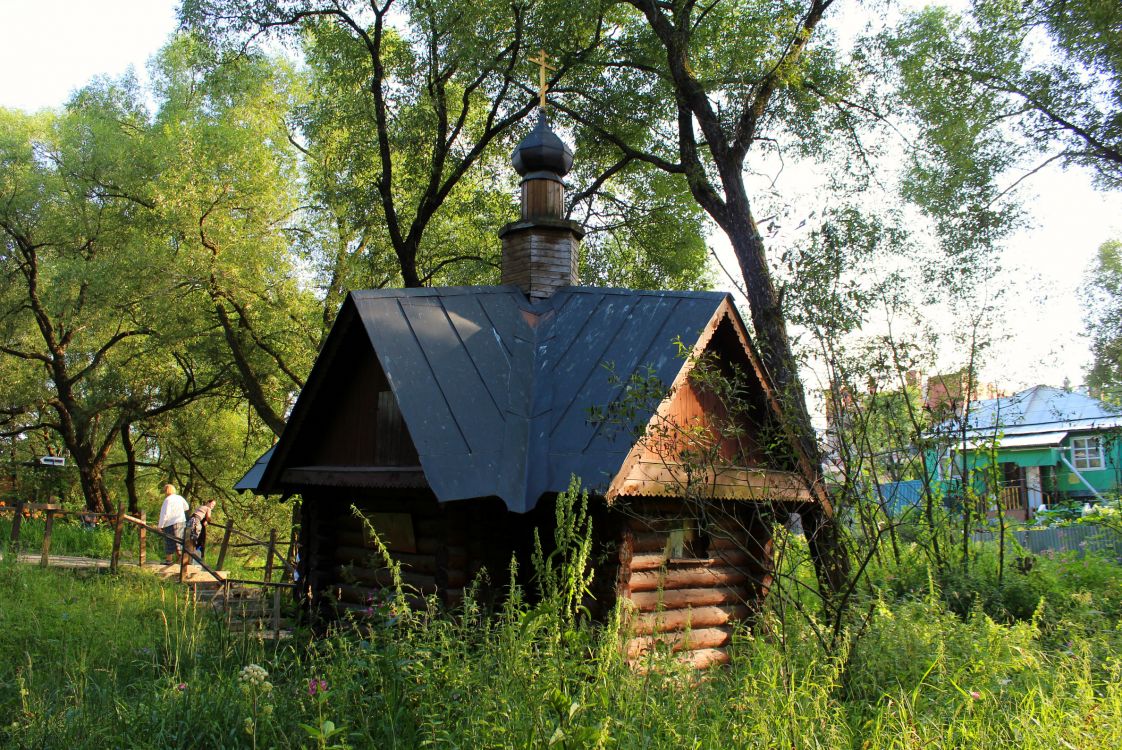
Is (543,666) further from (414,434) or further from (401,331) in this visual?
(401,331)

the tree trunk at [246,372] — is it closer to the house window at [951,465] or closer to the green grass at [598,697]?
the green grass at [598,697]

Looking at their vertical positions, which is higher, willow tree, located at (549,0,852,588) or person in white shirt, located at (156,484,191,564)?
willow tree, located at (549,0,852,588)

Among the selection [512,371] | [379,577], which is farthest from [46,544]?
[512,371]

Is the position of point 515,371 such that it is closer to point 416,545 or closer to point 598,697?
point 416,545

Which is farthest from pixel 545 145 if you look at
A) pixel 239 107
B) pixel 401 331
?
pixel 239 107

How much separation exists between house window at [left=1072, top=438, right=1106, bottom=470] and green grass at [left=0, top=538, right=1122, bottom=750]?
25351 millimetres

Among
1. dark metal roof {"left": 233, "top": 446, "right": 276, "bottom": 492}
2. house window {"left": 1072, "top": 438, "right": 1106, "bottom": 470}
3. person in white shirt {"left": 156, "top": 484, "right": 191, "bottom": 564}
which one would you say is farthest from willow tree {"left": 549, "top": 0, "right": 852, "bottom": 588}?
house window {"left": 1072, "top": 438, "right": 1106, "bottom": 470}

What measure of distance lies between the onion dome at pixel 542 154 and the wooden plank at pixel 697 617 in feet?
21.6

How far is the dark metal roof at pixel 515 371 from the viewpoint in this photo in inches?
324

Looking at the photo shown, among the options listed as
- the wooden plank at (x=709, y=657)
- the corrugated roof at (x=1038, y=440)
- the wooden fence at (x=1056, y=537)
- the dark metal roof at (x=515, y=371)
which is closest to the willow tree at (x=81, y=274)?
the dark metal roof at (x=515, y=371)

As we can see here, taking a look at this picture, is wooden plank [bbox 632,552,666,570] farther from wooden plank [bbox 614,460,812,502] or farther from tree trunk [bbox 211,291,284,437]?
tree trunk [bbox 211,291,284,437]

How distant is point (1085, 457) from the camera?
97.0 ft

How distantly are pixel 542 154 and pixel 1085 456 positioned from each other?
26.2m

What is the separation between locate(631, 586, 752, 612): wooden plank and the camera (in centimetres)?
851
